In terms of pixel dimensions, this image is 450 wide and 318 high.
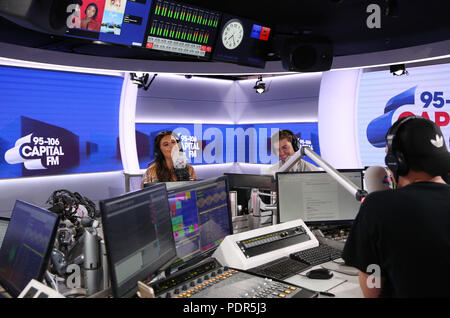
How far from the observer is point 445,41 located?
13.9ft

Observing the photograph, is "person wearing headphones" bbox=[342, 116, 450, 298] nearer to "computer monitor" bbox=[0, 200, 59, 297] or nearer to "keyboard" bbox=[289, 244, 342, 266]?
"keyboard" bbox=[289, 244, 342, 266]

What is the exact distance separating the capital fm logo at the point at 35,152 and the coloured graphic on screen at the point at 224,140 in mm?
1447

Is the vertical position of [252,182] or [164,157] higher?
[164,157]

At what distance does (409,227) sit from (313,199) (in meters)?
1.26

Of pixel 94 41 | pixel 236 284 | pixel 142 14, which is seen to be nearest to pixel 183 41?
pixel 142 14

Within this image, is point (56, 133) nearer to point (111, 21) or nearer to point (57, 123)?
point (57, 123)

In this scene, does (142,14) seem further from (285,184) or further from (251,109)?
(251,109)

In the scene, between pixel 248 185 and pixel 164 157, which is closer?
pixel 248 185

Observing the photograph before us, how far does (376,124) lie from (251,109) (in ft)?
9.01

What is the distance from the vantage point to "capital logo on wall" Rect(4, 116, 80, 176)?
5.06 meters

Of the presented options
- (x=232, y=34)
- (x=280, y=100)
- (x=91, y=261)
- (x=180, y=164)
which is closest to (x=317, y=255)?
(x=91, y=261)

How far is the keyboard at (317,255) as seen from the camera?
6.61 ft

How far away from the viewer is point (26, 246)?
1482 millimetres

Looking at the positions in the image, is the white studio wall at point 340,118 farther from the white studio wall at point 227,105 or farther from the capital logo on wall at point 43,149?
the capital logo on wall at point 43,149
